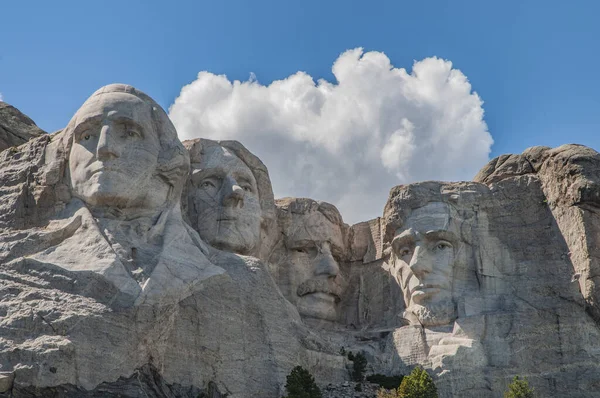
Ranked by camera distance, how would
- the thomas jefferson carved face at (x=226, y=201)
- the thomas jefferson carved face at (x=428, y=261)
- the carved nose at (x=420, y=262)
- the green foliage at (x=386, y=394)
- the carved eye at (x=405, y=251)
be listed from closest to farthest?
the green foliage at (x=386, y=394) < the thomas jefferson carved face at (x=226, y=201) < the thomas jefferson carved face at (x=428, y=261) < the carved nose at (x=420, y=262) < the carved eye at (x=405, y=251)

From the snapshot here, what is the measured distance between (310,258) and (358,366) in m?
4.87

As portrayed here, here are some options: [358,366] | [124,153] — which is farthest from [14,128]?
[358,366]

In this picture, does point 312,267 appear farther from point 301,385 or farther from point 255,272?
point 301,385

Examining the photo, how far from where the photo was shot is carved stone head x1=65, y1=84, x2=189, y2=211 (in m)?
30.6

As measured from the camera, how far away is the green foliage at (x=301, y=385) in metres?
28.9

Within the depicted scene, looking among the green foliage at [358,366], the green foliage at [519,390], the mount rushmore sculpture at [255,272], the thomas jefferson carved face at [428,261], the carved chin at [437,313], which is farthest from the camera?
the thomas jefferson carved face at [428,261]

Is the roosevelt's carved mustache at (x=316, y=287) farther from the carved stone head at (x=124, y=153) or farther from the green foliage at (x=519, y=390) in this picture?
the green foliage at (x=519, y=390)

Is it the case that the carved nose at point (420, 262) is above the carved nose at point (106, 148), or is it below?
below

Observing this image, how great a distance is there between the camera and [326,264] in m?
36.3

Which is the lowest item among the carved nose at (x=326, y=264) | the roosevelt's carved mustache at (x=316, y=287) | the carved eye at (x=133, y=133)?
the roosevelt's carved mustache at (x=316, y=287)

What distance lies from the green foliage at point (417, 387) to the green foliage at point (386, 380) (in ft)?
5.84

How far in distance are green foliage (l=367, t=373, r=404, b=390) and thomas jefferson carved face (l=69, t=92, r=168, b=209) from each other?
6891mm

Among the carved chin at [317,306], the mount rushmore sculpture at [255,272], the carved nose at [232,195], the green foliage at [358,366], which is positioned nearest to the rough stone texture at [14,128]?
the mount rushmore sculpture at [255,272]

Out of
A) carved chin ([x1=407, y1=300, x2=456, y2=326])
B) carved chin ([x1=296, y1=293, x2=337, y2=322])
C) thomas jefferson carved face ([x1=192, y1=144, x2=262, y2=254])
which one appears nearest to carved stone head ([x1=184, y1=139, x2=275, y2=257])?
thomas jefferson carved face ([x1=192, y1=144, x2=262, y2=254])
